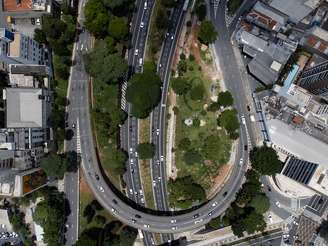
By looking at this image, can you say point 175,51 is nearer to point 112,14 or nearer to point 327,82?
point 112,14

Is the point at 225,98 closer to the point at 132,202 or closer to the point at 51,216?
the point at 132,202

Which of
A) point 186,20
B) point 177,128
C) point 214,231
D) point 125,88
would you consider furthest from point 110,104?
point 214,231

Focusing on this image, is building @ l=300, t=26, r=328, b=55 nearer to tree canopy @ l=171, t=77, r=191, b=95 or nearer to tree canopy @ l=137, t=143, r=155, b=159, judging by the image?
tree canopy @ l=171, t=77, r=191, b=95

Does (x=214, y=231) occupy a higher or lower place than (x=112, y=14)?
lower

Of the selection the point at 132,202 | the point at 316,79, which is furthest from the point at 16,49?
the point at 316,79

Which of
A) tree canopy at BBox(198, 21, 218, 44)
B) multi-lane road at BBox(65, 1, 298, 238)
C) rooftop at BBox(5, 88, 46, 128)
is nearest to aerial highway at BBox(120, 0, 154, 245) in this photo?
multi-lane road at BBox(65, 1, 298, 238)

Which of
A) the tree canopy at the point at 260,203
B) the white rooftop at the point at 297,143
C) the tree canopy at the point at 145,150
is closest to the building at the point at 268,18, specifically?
the white rooftop at the point at 297,143
